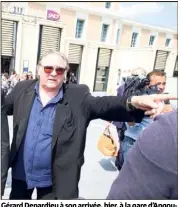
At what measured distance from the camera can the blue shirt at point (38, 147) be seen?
5.57 ft

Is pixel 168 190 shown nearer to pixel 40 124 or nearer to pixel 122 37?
pixel 40 124

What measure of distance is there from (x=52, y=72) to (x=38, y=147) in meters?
0.47

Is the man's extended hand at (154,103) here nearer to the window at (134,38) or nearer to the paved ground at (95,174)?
the paved ground at (95,174)

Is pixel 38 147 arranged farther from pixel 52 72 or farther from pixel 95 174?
pixel 95 174

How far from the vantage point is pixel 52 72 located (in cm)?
176

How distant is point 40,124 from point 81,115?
257 millimetres

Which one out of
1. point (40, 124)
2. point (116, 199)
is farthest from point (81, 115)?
point (116, 199)

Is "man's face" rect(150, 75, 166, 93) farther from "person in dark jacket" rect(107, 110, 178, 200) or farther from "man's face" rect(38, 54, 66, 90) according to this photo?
"person in dark jacket" rect(107, 110, 178, 200)

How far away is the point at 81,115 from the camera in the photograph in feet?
5.70

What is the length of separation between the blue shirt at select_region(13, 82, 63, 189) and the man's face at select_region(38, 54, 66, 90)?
0.27 ft

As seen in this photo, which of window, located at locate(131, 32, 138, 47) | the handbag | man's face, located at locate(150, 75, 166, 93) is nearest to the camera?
man's face, located at locate(150, 75, 166, 93)

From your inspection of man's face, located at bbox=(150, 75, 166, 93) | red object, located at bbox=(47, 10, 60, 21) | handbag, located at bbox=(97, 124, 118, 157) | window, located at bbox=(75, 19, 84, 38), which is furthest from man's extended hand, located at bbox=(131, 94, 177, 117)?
window, located at bbox=(75, 19, 84, 38)

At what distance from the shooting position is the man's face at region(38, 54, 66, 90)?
176 centimetres

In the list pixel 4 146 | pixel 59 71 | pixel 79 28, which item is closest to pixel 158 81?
pixel 59 71
